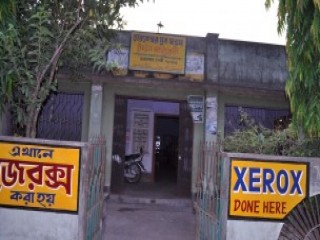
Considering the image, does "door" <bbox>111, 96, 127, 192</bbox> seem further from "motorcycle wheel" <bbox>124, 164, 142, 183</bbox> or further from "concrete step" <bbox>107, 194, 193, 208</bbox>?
"motorcycle wheel" <bbox>124, 164, 142, 183</bbox>

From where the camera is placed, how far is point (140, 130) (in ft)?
49.4

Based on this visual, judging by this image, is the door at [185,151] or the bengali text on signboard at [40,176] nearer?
the bengali text on signboard at [40,176]

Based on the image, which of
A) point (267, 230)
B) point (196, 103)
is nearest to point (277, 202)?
point (267, 230)

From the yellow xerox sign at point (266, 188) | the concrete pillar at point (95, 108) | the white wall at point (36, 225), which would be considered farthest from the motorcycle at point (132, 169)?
the yellow xerox sign at point (266, 188)

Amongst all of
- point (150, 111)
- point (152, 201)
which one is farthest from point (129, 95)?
point (150, 111)

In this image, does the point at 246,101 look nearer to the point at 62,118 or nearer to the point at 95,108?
the point at 95,108

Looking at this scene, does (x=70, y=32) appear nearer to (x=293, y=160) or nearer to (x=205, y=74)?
(x=293, y=160)

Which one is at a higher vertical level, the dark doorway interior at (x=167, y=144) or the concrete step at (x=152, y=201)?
the dark doorway interior at (x=167, y=144)

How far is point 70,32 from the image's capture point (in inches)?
224

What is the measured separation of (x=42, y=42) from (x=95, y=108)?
502cm

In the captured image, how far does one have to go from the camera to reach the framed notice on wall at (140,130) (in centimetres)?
1503

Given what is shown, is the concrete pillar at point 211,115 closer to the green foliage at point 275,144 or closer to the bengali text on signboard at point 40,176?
the green foliage at point 275,144

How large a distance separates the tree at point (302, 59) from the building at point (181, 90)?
564cm

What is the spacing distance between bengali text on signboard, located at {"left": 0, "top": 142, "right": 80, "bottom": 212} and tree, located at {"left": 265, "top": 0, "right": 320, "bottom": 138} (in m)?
2.52
